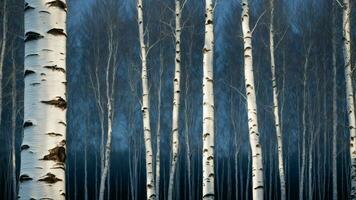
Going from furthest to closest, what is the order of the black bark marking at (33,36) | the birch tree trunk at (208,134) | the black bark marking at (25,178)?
the birch tree trunk at (208,134)
the black bark marking at (33,36)
the black bark marking at (25,178)

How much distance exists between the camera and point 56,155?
3551 mm

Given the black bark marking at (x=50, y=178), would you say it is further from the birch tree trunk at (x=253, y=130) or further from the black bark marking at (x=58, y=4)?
the birch tree trunk at (x=253, y=130)

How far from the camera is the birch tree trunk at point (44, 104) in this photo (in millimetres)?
3473

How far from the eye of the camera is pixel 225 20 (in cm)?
2408

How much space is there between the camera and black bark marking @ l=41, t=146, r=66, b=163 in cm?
352

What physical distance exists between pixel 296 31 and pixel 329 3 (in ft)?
7.44

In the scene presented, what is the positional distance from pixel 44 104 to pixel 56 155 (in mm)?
387

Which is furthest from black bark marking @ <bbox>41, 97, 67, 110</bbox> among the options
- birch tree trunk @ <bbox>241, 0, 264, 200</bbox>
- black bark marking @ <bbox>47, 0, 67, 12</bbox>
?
birch tree trunk @ <bbox>241, 0, 264, 200</bbox>

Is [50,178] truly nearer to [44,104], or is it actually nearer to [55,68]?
[44,104]

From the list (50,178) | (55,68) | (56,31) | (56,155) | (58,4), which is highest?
(58,4)

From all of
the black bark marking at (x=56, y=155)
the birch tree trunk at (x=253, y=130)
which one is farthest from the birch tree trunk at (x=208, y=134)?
the black bark marking at (x=56, y=155)

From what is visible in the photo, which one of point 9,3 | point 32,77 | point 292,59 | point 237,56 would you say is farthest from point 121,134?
point 32,77

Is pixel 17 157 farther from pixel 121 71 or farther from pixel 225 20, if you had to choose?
pixel 225 20

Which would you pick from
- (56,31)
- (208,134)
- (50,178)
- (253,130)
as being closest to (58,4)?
(56,31)
